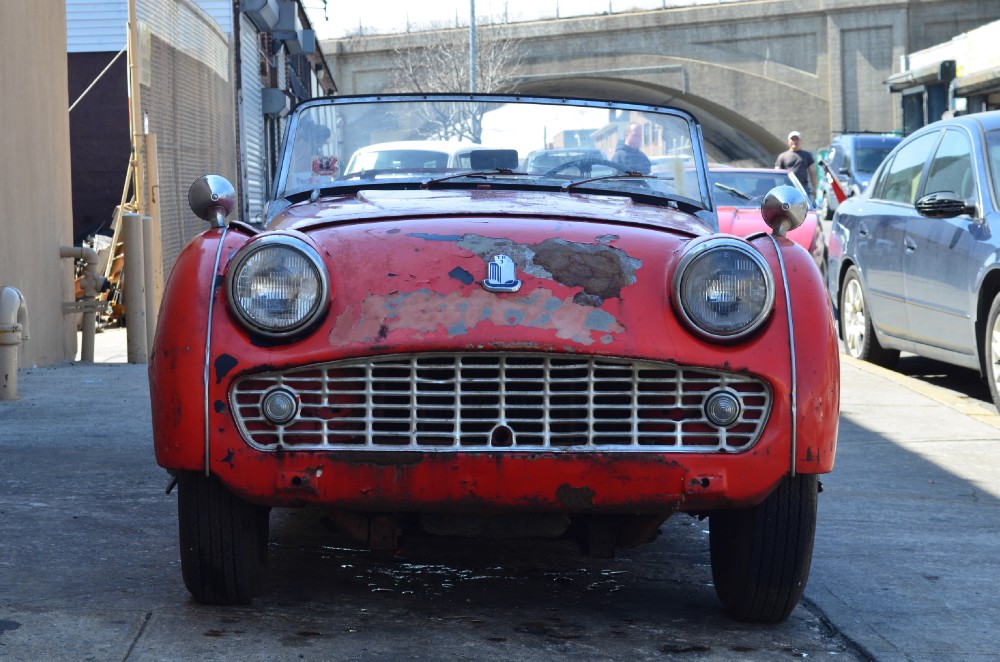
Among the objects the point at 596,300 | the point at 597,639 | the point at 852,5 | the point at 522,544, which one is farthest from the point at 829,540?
the point at 852,5

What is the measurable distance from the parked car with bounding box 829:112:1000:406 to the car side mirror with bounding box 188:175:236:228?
4373 mm

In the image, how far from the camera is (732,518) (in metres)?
3.66

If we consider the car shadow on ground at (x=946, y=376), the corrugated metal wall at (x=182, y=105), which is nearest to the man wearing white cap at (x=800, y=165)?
the corrugated metal wall at (x=182, y=105)

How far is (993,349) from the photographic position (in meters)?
7.18

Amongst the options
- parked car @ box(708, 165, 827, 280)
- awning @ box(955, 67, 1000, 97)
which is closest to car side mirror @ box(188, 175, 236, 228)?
parked car @ box(708, 165, 827, 280)

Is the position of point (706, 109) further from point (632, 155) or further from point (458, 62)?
point (632, 155)

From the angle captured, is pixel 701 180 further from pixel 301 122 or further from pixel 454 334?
pixel 454 334

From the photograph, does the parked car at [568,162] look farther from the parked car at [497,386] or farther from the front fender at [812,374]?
the front fender at [812,374]

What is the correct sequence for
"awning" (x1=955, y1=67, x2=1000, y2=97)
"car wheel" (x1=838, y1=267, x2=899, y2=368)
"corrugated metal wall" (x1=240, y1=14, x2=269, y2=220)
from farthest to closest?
"awning" (x1=955, y1=67, x2=1000, y2=97) → "corrugated metal wall" (x1=240, y1=14, x2=269, y2=220) → "car wheel" (x1=838, y1=267, x2=899, y2=368)

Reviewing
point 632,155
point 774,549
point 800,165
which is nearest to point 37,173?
point 632,155

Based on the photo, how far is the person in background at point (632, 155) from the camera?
4793 millimetres

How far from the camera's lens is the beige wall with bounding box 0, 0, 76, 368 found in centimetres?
877

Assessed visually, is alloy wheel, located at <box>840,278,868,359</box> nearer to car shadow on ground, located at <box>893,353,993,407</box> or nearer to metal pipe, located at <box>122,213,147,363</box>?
car shadow on ground, located at <box>893,353,993,407</box>

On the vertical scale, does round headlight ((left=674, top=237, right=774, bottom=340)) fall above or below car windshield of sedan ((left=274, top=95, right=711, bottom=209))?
below
